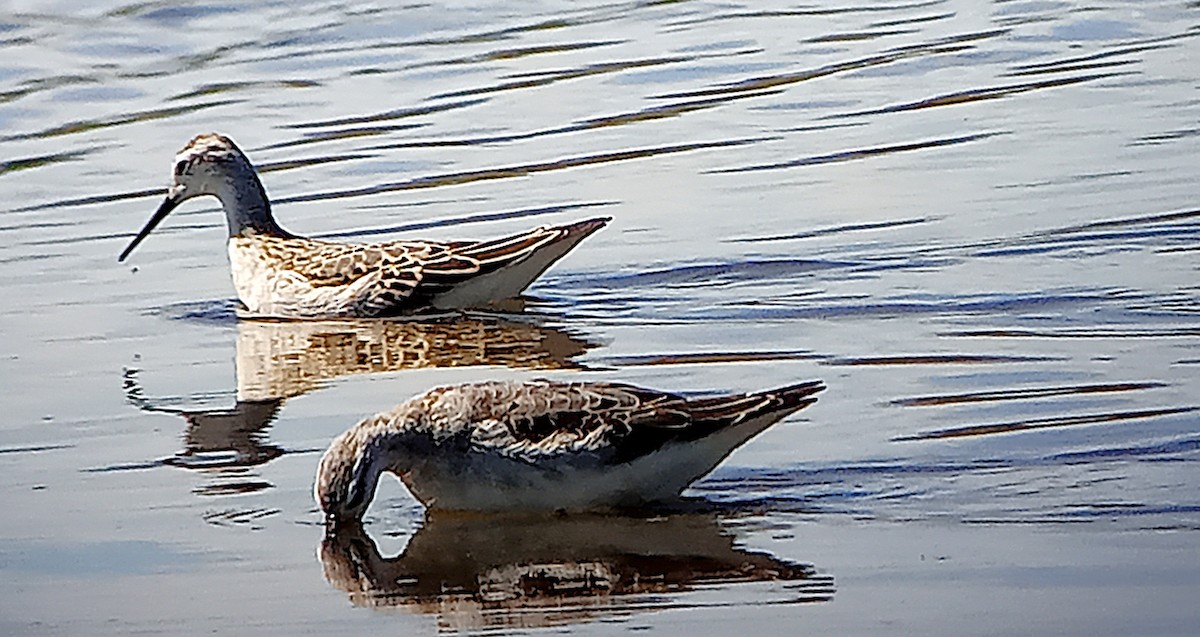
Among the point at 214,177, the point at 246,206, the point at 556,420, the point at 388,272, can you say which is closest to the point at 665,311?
the point at 388,272

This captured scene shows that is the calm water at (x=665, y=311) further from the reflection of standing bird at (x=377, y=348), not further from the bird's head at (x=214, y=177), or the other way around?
the bird's head at (x=214, y=177)

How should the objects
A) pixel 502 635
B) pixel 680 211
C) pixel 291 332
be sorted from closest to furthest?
pixel 502 635
pixel 291 332
pixel 680 211

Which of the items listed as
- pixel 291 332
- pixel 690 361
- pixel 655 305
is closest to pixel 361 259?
pixel 291 332

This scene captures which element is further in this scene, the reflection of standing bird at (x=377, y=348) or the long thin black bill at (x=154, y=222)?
the long thin black bill at (x=154, y=222)

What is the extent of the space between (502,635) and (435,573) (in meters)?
0.84

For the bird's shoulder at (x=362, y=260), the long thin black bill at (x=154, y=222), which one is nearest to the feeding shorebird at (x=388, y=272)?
the bird's shoulder at (x=362, y=260)

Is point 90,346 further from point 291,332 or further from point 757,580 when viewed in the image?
point 757,580

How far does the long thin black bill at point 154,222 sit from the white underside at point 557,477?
4.63m

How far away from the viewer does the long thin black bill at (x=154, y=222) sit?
12195 mm

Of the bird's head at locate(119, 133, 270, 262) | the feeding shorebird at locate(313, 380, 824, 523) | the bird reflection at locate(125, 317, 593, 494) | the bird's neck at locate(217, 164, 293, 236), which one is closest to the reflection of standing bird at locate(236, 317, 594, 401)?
the bird reflection at locate(125, 317, 593, 494)

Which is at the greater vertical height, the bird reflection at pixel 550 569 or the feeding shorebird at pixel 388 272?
the feeding shorebird at pixel 388 272

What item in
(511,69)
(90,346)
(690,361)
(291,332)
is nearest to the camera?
(690,361)

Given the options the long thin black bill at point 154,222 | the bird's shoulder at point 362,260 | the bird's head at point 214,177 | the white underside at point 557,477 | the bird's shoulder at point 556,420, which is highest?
the bird's head at point 214,177

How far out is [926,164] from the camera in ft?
44.4
